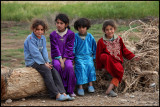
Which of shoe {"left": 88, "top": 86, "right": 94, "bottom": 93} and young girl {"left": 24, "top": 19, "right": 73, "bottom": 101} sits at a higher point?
young girl {"left": 24, "top": 19, "right": 73, "bottom": 101}

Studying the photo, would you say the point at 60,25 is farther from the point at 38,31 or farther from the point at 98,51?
the point at 98,51

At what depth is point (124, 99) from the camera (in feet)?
15.4

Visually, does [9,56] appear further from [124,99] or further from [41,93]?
[124,99]

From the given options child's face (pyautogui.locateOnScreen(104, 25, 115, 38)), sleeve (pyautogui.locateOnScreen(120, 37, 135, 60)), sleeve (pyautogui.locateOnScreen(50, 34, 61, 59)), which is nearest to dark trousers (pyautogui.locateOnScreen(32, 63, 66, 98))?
sleeve (pyautogui.locateOnScreen(50, 34, 61, 59))

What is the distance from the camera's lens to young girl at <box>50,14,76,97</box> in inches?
191

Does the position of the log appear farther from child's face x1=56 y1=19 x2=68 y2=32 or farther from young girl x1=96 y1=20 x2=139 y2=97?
young girl x1=96 y1=20 x2=139 y2=97

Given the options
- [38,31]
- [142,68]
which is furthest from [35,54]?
[142,68]

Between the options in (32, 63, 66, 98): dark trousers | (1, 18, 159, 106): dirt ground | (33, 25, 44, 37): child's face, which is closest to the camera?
(1, 18, 159, 106): dirt ground

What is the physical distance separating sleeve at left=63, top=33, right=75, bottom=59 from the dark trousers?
15.6 inches

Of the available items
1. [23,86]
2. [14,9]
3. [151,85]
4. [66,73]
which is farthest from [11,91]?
[14,9]

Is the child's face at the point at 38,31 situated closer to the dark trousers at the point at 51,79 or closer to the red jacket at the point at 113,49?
the dark trousers at the point at 51,79

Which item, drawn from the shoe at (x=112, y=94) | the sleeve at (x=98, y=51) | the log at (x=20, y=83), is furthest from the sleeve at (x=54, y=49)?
the shoe at (x=112, y=94)

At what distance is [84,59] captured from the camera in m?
5.11

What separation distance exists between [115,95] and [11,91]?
1.71m
